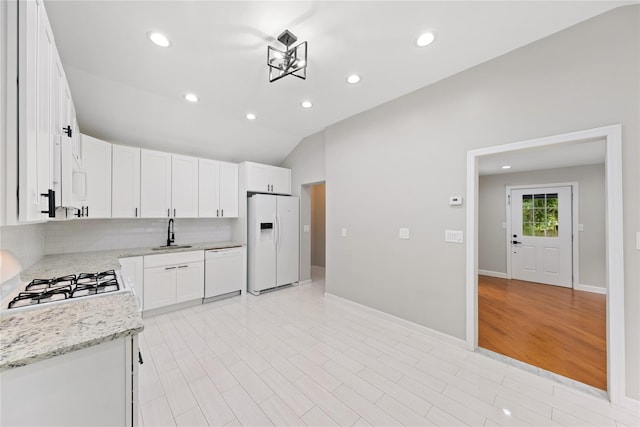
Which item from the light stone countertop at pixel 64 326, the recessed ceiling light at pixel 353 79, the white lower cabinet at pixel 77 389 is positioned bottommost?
the white lower cabinet at pixel 77 389

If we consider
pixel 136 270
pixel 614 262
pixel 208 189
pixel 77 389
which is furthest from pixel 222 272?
pixel 614 262

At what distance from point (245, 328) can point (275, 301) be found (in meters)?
0.96

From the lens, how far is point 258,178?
14.7 feet

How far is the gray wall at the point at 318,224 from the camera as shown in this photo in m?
6.68

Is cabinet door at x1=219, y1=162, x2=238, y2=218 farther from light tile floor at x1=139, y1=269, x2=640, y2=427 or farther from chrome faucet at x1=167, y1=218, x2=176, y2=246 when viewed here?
light tile floor at x1=139, y1=269, x2=640, y2=427

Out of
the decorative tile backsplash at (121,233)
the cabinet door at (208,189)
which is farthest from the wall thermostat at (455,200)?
the decorative tile backsplash at (121,233)

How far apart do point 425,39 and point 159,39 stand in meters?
2.24

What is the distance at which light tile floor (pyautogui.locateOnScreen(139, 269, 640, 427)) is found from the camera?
1671 millimetres

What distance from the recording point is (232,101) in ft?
10.5

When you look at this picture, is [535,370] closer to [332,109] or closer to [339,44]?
[339,44]

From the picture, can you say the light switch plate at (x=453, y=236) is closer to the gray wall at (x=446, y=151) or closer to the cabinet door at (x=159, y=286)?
the gray wall at (x=446, y=151)

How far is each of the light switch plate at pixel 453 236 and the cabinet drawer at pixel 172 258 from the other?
3.44 metres

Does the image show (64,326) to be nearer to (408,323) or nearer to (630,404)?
(408,323)

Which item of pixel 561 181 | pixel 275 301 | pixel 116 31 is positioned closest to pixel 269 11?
pixel 116 31
